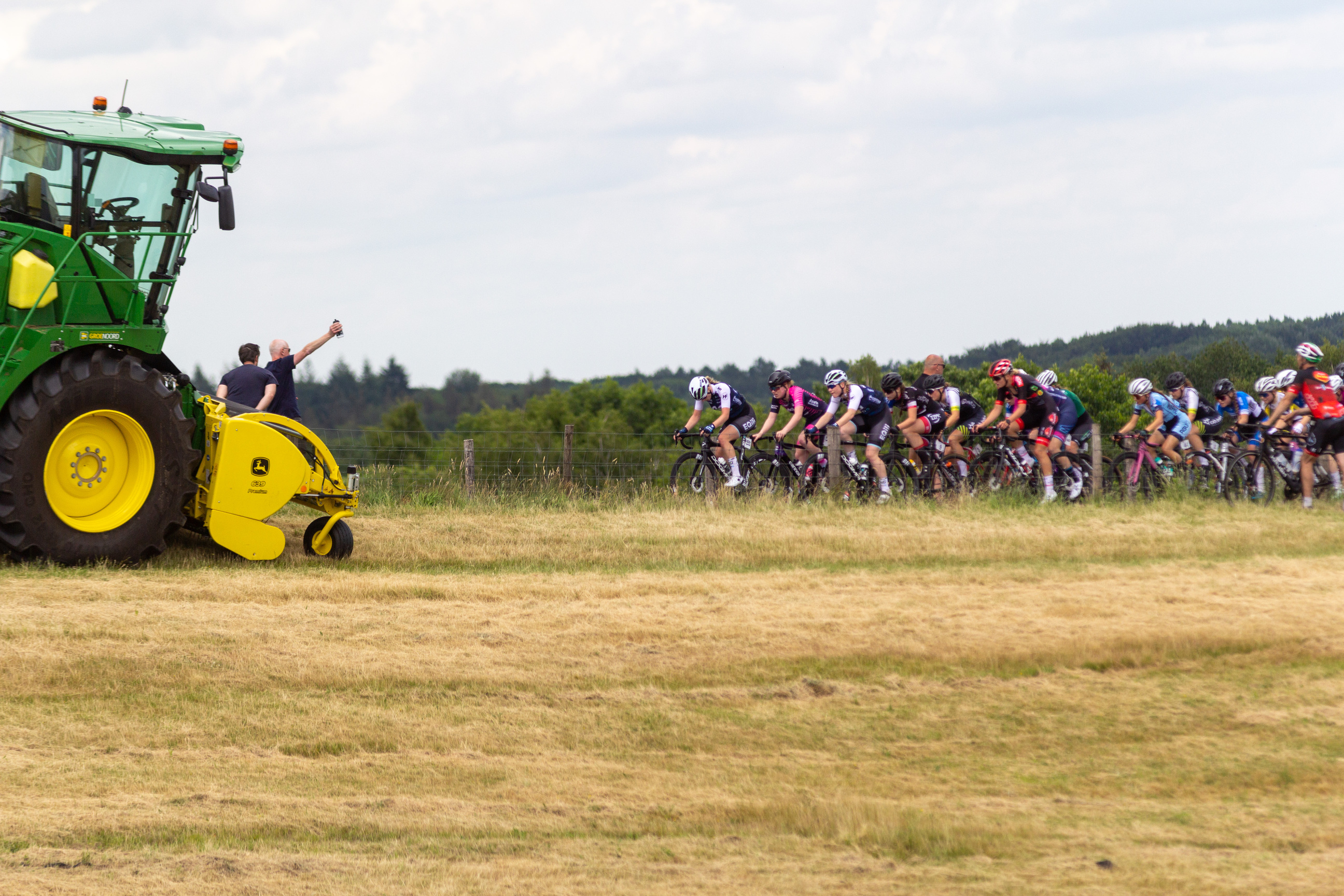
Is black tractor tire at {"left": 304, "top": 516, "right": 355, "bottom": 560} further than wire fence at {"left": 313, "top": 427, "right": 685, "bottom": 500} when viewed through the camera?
No

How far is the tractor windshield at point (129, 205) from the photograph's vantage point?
10688 mm

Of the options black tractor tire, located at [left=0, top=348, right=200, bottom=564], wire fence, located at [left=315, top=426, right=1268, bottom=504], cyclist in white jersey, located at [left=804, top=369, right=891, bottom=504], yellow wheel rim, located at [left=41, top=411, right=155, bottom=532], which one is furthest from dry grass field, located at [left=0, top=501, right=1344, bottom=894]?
cyclist in white jersey, located at [left=804, top=369, right=891, bottom=504]

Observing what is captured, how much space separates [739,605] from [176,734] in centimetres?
430

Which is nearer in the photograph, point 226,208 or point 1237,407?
point 226,208

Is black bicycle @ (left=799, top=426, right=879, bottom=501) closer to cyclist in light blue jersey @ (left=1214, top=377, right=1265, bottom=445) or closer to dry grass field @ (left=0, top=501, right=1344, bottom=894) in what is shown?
dry grass field @ (left=0, top=501, right=1344, bottom=894)

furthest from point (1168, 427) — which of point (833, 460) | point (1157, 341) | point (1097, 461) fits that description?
point (1157, 341)

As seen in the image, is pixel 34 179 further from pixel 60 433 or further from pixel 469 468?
pixel 469 468

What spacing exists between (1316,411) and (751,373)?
91.6 meters

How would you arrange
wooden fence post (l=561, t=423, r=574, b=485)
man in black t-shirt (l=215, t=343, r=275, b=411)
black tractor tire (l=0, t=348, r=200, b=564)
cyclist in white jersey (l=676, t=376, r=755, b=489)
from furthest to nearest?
wooden fence post (l=561, t=423, r=574, b=485) < cyclist in white jersey (l=676, t=376, r=755, b=489) < man in black t-shirt (l=215, t=343, r=275, b=411) < black tractor tire (l=0, t=348, r=200, b=564)

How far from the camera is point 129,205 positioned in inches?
431

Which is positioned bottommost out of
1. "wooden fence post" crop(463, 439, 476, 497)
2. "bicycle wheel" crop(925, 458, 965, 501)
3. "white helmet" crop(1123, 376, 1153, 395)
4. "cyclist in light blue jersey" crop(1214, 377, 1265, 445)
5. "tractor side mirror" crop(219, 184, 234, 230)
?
"bicycle wheel" crop(925, 458, 965, 501)

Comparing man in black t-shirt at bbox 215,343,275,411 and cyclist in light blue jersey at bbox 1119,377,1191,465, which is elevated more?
man in black t-shirt at bbox 215,343,275,411

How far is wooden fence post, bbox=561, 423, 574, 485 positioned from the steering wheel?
785 cm

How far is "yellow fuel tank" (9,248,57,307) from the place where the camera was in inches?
395
